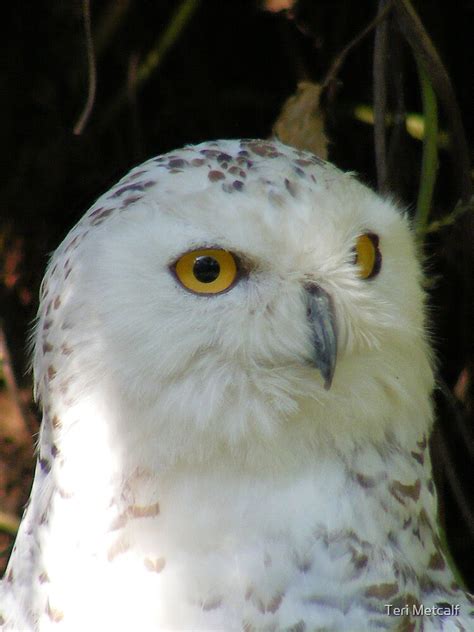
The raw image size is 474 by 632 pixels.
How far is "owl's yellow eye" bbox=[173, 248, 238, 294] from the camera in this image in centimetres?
117

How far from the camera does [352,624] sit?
3.93 feet

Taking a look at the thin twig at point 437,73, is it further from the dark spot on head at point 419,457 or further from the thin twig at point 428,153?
the dark spot on head at point 419,457

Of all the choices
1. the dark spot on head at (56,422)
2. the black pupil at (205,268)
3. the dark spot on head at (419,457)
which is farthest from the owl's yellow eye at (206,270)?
the dark spot on head at (419,457)

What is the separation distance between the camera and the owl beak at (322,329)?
1188 millimetres

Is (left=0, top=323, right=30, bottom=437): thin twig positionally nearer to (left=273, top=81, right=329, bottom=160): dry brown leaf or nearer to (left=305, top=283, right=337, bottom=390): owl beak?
(left=273, top=81, right=329, bottom=160): dry brown leaf

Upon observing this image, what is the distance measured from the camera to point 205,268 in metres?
1.17

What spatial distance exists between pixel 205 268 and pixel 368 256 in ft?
0.85

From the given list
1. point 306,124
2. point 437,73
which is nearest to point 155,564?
point 306,124

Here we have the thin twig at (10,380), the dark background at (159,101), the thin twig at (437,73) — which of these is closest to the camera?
the thin twig at (437,73)

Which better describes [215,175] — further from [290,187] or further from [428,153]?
[428,153]

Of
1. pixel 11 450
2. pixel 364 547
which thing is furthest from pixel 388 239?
pixel 11 450

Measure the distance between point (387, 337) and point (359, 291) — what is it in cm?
8

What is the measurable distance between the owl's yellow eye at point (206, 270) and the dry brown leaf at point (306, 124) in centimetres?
57

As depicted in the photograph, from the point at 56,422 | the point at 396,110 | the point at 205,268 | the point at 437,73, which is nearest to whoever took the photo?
the point at 205,268
